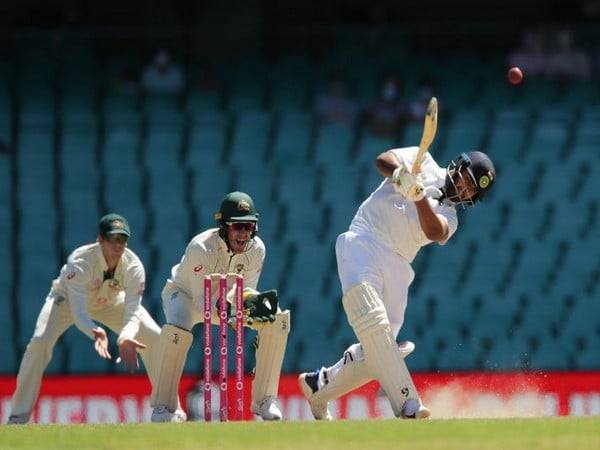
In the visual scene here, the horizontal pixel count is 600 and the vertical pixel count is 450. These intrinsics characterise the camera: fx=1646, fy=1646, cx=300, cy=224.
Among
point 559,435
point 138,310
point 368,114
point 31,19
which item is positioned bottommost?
point 559,435

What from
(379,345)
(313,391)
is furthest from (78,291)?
(379,345)

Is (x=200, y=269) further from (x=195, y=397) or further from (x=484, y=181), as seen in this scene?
(x=195, y=397)

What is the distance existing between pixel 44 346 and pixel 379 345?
285cm

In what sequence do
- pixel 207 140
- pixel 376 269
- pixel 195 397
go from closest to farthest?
pixel 376 269 → pixel 195 397 → pixel 207 140

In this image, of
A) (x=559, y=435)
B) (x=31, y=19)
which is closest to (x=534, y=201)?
(x=31, y=19)

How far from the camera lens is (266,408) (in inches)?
344

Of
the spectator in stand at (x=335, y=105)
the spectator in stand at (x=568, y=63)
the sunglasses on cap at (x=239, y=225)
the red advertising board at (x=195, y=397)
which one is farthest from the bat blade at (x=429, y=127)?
the spectator in stand at (x=568, y=63)

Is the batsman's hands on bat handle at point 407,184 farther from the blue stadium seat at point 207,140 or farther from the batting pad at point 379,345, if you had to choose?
the blue stadium seat at point 207,140

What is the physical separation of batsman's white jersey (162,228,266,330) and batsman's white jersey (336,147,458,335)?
0.72 meters

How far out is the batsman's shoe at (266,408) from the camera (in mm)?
8703

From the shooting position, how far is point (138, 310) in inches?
375

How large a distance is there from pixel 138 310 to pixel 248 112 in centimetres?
568

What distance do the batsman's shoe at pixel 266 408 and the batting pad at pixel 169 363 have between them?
0.45 metres

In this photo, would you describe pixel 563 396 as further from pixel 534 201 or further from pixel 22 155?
pixel 22 155
